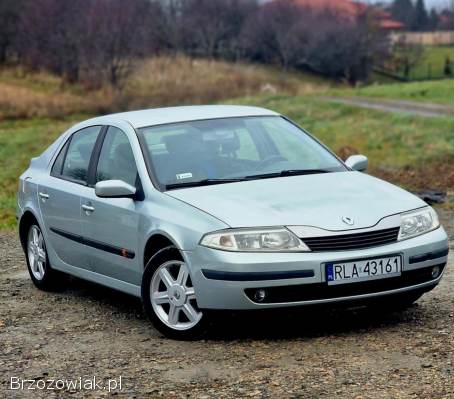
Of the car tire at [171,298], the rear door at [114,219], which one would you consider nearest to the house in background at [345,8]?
the rear door at [114,219]

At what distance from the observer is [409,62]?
11438cm

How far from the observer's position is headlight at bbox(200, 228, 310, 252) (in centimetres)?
622

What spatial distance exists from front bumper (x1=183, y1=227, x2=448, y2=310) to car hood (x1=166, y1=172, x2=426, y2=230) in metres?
0.19

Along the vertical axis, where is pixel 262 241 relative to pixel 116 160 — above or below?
below

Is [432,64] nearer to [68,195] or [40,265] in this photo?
[40,265]

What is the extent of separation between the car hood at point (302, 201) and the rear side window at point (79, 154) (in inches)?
51.6

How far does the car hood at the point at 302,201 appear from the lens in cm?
633

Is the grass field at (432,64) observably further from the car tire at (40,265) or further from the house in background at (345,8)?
the car tire at (40,265)

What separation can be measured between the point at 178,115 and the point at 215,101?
40.5m

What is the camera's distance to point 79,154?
8.20 m

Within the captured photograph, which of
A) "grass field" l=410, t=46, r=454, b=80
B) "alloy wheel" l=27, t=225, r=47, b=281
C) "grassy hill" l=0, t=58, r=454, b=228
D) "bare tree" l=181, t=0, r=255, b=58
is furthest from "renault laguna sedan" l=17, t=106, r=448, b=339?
"grass field" l=410, t=46, r=454, b=80

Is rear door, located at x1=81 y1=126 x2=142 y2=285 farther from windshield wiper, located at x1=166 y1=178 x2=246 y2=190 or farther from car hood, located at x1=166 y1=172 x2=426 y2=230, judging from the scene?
car hood, located at x1=166 y1=172 x2=426 y2=230

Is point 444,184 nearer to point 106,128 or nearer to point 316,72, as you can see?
point 106,128

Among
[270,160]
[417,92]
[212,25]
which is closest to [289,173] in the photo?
[270,160]
